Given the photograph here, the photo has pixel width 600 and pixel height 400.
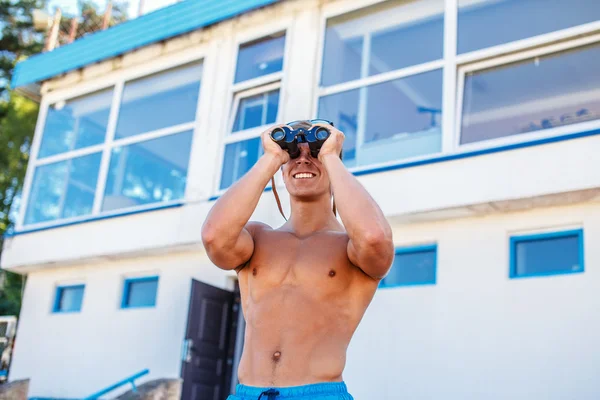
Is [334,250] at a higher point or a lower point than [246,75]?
lower

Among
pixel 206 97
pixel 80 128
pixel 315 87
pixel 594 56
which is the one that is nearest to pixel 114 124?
pixel 80 128

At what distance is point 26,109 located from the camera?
21.1m

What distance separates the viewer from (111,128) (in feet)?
41.2

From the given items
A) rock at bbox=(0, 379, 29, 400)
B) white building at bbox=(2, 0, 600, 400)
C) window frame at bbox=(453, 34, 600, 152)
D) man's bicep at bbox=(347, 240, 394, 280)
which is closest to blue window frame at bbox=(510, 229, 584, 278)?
white building at bbox=(2, 0, 600, 400)

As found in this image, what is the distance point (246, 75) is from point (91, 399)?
5055mm

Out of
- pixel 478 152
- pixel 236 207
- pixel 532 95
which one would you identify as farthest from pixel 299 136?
pixel 532 95

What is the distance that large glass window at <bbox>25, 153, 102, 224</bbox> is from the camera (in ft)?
40.8

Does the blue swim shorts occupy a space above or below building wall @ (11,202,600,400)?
below

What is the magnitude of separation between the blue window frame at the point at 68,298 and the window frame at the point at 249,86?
353cm

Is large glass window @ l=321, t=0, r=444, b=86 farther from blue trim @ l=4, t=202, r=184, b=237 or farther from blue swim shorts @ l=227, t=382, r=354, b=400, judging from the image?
blue swim shorts @ l=227, t=382, r=354, b=400

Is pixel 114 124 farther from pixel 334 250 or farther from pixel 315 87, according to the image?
pixel 334 250

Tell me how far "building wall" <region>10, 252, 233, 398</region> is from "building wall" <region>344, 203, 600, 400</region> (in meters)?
2.89

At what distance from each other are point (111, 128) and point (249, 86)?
2.70m

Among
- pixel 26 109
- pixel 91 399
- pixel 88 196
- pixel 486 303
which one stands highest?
pixel 26 109
